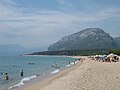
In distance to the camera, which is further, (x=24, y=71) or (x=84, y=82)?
(x=24, y=71)

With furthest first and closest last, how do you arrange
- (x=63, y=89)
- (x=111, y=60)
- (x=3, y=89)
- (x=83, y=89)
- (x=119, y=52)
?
(x=119, y=52), (x=111, y=60), (x=3, y=89), (x=63, y=89), (x=83, y=89)

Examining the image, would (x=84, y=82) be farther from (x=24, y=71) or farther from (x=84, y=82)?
(x=24, y=71)

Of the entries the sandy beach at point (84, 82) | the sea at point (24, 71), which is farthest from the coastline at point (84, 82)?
the sea at point (24, 71)

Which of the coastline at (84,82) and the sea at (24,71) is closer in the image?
the coastline at (84,82)

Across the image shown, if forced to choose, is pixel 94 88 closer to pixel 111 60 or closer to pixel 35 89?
pixel 35 89

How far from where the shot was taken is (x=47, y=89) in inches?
867

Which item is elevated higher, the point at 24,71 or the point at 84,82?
the point at 84,82

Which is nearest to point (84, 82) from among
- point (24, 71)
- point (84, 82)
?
point (84, 82)

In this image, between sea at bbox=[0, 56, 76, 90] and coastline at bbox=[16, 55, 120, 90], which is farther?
sea at bbox=[0, 56, 76, 90]

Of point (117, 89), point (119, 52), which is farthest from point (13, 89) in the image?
point (119, 52)

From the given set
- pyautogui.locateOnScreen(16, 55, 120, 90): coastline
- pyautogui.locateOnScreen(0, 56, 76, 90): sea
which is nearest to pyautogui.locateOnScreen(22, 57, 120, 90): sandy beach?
pyautogui.locateOnScreen(16, 55, 120, 90): coastline

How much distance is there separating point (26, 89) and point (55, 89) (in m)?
4.49

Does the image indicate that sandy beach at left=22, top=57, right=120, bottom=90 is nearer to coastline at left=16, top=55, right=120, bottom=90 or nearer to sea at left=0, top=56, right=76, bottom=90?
coastline at left=16, top=55, right=120, bottom=90

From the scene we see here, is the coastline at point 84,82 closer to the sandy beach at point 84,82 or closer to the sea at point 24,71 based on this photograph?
the sandy beach at point 84,82
